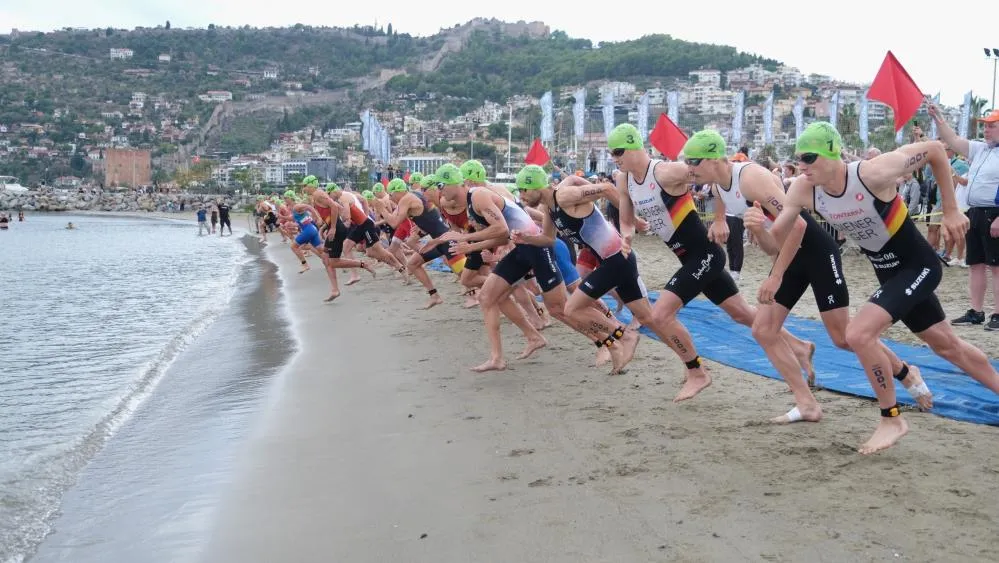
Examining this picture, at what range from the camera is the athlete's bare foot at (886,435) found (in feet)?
16.6

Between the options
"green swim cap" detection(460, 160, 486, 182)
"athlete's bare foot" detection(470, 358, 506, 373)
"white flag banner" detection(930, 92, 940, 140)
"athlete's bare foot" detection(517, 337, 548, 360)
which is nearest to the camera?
"white flag banner" detection(930, 92, 940, 140)

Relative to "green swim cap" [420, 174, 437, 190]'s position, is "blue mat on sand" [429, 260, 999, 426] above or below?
below

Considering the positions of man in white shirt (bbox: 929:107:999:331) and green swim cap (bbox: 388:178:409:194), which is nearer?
man in white shirt (bbox: 929:107:999:331)

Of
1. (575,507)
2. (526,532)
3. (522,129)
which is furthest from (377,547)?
(522,129)

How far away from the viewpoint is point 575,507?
4.59 meters

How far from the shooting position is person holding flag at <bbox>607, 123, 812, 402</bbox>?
6.73 m

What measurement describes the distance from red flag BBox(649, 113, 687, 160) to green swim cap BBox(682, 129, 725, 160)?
1141 centimetres

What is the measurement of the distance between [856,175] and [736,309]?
2042 millimetres

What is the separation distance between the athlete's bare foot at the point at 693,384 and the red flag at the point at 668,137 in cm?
1138

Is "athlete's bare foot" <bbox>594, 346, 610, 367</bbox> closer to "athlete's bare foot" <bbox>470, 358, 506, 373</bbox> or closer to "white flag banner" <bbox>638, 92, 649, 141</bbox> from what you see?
"athlete's bare foot" <bbox>470, 358, 506, 373</bbox>

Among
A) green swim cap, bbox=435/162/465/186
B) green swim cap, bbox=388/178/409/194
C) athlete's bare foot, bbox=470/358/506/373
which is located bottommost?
athlete's bare foot, bbox=470/358/506/373

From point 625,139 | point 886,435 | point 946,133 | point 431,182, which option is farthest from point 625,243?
point 431,182

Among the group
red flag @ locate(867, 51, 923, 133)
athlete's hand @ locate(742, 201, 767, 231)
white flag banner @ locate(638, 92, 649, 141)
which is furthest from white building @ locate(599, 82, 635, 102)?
athlete's hand @ locate(742, 201, 767, 231)

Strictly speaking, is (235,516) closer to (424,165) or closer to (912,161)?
(912,161)
